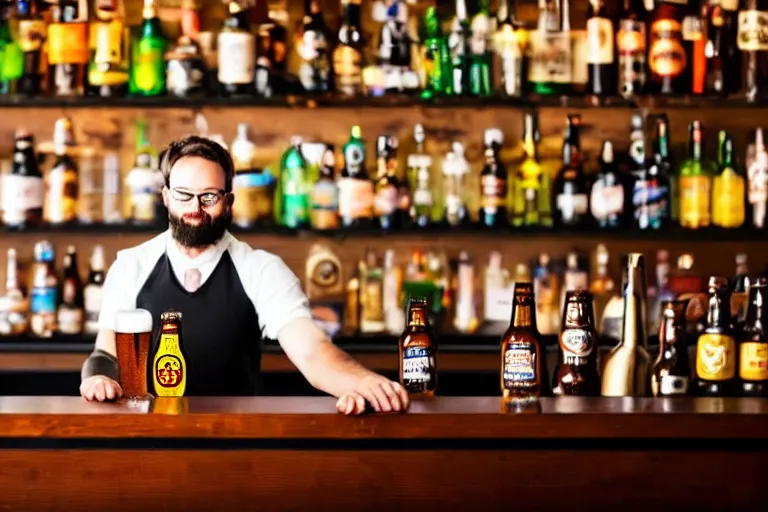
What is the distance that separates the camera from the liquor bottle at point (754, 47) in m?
3.54

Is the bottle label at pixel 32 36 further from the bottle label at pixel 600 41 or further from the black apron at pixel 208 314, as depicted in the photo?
the bottle label at pixel 600 41

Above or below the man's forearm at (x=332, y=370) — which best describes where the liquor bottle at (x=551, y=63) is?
above

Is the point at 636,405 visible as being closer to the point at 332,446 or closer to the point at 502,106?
the point at 332,446

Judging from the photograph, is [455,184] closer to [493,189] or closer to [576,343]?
[493,189]

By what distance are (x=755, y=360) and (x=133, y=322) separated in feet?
3.74

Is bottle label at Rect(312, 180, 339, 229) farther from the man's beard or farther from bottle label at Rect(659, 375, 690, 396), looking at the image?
bottle label at Rect(659, 375, 690, 396)

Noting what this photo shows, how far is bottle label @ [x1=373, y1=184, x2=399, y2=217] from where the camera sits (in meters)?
3.57

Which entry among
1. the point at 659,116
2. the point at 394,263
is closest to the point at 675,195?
the point at 659,116

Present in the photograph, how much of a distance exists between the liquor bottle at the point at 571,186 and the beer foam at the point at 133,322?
1.85 m

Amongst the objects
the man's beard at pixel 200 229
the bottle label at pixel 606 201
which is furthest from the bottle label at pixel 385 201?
the man's beard at pixel 200 229

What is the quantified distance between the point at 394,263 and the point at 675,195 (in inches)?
35.4

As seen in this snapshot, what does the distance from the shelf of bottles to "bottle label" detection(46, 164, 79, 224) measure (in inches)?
8.5

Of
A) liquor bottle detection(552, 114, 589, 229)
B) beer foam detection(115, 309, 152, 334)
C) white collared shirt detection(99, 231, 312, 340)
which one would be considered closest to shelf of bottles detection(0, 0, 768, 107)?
liquor bottle detection(552, 114, 589, 229)

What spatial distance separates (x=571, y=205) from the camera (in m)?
3.56
